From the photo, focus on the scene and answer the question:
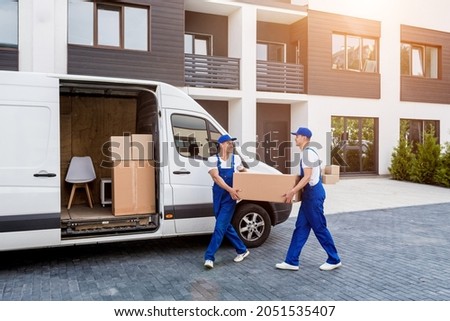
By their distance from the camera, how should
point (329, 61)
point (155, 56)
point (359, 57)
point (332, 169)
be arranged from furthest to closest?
point (359, 57), point (329, 61), point (332, 169), point (155, 56)

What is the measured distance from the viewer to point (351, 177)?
1709 cm

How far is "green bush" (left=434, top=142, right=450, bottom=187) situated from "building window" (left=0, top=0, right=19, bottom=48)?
50.9 ft

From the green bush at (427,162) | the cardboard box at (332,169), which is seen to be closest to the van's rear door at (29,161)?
the cardboard box at (332,169)

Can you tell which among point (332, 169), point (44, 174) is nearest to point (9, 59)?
point (44, 174)

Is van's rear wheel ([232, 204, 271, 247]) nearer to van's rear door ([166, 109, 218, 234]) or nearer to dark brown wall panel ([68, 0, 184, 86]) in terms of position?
van's rear door ([166, 109, 218, 234])

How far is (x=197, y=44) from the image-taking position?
1588 cm

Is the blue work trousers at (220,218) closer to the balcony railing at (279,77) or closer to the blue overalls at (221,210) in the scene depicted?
the blue overalls at (221,210)

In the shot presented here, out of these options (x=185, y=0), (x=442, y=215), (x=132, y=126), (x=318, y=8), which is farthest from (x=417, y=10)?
(x=132, y=126)

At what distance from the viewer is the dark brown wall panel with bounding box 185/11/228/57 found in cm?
1552

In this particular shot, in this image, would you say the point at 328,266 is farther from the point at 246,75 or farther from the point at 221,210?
the point at 246,75

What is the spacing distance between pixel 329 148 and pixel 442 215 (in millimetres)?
7407

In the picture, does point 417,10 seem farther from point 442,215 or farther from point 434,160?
point 442,215

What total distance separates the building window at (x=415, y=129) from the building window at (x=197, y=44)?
952 centimetres

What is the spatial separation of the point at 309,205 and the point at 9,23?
1124 centimetres
